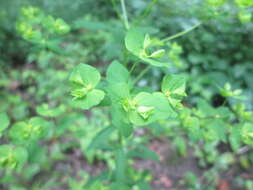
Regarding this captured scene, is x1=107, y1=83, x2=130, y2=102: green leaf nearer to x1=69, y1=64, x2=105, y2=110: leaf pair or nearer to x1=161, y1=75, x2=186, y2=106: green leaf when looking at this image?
x1=69, y1=64, x2=105, y2=110: leaf pair

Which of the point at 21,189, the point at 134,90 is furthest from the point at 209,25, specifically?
the point at 21,189

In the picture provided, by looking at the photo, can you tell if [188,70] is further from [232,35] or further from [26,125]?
[26,125]

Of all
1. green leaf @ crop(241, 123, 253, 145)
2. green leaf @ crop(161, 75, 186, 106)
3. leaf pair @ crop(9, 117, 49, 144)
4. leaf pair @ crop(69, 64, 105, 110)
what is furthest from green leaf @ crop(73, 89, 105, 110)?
green leaf @ crop(241, 123, 253, 145)

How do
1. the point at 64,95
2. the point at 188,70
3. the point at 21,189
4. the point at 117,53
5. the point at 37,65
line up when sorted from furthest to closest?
the point at 37,65 < the point at 188,70 < the point at 64,95 < the point at 21,189 < the point at 117,53

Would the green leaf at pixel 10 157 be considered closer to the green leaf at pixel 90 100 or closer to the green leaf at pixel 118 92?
the green leaf at pixel 90 100

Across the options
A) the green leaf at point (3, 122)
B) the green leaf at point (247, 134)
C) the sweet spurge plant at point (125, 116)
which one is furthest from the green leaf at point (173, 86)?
the green leaf at point (3, 122)

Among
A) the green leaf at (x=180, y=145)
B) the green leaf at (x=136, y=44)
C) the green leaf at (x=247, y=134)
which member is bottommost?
the green leaf at (x=180, y=145)
